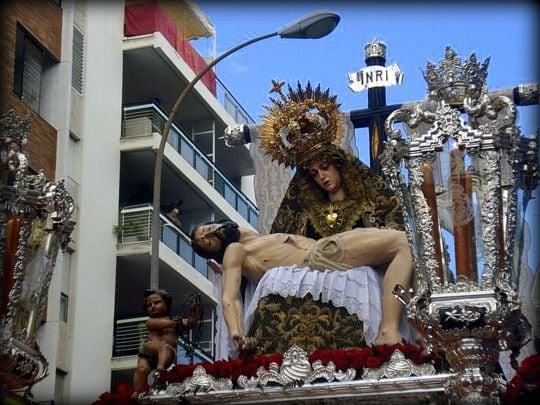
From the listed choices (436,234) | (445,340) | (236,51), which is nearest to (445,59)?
(436,234)

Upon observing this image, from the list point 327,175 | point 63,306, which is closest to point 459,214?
point 327,175

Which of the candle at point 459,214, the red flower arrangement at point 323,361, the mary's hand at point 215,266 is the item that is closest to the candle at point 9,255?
the red flower arrangement at point 323,361

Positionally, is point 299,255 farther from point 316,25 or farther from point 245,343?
point 316,25

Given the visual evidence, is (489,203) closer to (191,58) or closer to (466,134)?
(466,134)

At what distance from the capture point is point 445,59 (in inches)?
505

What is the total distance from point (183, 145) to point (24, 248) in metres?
17.3

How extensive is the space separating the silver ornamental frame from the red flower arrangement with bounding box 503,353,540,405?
13.7ft

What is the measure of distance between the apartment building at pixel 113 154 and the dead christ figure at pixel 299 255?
8174 mm

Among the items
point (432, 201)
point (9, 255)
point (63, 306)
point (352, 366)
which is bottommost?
point (352, 366)

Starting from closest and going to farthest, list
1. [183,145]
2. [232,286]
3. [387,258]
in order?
[387,258] → [232,286] → [183,145]

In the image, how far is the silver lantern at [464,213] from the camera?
38.2 ft

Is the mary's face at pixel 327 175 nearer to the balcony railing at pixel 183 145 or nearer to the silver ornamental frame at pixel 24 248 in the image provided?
the silver ornamental frame at pixel 24 248

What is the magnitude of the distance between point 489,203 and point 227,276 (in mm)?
3402

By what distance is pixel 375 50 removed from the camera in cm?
1636
